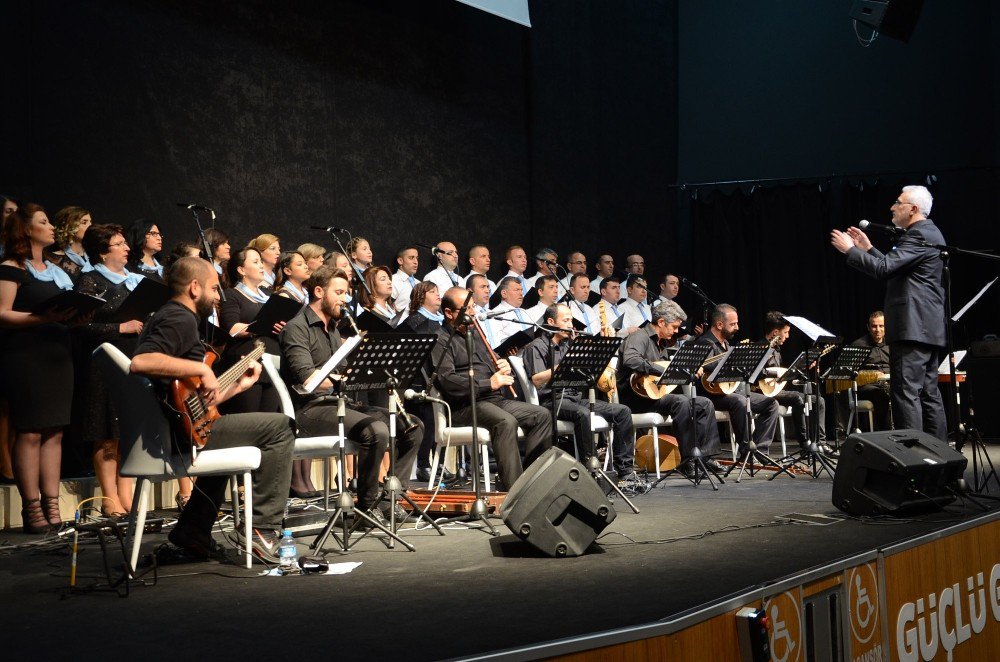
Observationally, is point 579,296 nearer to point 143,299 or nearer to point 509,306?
point 509,306

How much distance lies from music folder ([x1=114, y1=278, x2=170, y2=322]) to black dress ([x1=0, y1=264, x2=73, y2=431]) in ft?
1.81

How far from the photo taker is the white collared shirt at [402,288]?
338 inches

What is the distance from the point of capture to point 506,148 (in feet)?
34.7

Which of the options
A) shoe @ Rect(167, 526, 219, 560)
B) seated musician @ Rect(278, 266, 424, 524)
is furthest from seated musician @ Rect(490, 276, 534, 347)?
shoe @ Rect(167, 526, 219, 560)

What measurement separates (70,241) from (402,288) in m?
3.46

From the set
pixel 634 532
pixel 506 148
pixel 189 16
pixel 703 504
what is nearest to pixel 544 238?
pixel 506 148

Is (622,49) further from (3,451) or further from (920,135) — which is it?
(3,451)

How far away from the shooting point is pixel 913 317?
5.45m

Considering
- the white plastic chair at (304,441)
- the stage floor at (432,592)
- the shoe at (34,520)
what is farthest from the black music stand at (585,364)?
the shoe at (34,520)

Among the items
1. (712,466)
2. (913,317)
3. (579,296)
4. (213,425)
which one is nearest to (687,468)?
(712,466)

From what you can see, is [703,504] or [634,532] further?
[703,504]

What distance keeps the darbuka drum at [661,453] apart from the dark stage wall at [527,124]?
3.00m

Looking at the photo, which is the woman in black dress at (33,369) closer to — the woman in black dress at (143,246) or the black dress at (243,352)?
the black dress at (243,352)

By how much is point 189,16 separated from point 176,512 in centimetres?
413
